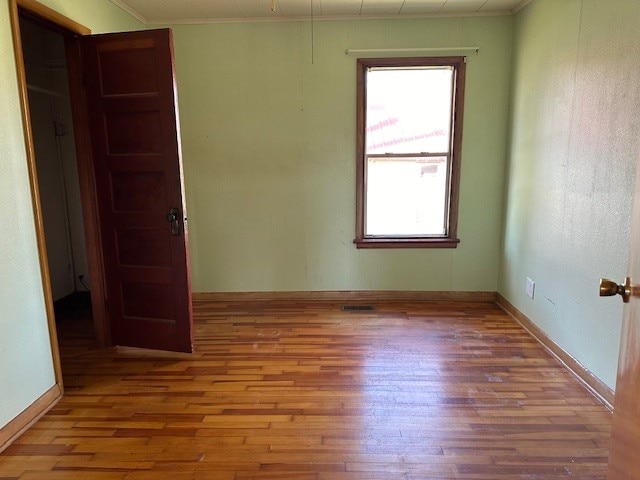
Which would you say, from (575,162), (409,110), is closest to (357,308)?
A: (409,110)

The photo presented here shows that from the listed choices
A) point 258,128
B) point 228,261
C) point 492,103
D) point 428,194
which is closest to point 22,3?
point 258,128

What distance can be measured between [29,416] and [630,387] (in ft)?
8.54

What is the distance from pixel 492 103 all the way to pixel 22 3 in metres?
3.44

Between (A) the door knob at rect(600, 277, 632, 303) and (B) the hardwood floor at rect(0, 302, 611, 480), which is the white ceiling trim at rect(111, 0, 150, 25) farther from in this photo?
(A) the door knob at rect(600, 277, 632, 303)

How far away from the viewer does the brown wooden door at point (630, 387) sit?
1.06 m

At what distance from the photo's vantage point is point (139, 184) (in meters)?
2.66

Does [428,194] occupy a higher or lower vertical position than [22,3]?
lower

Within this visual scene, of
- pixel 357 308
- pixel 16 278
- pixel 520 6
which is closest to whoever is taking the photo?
pixel 16 278

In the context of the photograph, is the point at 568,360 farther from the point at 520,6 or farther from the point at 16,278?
the point at 16,278

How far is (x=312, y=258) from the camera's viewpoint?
3.89 meters

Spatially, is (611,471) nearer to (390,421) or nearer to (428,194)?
(390,421)

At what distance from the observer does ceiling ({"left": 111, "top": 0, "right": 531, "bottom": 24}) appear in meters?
3.18

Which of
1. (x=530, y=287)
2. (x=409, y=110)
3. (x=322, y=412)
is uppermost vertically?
(x=409, y=110)

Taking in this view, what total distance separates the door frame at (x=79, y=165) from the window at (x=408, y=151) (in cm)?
217
